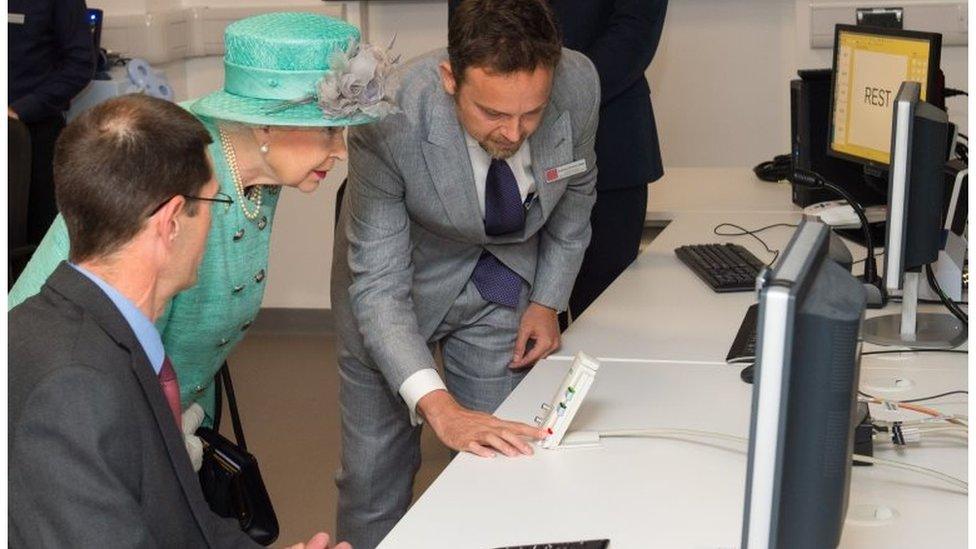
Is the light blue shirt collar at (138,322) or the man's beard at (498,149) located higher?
the man's beard at (498,149)

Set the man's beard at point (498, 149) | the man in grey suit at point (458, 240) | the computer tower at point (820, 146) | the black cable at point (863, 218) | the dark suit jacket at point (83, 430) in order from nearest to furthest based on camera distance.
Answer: the dark suit jacket at point (83, 430), the man in grey suit at point (458, 240), the man's beard at point (498, 149), the black cable at point (863, 218), the computer tower at point (820, 146)

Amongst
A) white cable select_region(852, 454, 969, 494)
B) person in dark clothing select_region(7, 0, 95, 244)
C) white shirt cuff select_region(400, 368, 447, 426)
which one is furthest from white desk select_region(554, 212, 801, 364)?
person in dark clothing select_region(7, 0, 95, 244)

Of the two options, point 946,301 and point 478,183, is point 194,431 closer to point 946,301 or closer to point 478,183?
point 478,183

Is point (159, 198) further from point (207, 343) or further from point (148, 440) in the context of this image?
point (207, 343)

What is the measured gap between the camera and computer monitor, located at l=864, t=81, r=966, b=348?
2260 mm

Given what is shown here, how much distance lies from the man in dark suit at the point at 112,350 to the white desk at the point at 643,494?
315 millimetres

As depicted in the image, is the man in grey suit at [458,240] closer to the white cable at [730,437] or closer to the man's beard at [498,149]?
the man's beard at [498,149]

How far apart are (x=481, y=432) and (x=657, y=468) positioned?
27 centimetres

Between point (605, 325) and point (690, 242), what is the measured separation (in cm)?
76

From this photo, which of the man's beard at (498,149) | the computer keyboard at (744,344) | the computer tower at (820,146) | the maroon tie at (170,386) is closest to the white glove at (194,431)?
the maroon tie at (170,386)

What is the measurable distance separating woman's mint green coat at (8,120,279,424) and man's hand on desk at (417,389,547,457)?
356 millimetres

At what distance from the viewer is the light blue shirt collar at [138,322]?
5.13 feet

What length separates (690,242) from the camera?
3316 millimetres

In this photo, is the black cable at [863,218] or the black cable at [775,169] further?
the black cable at [775,169]
